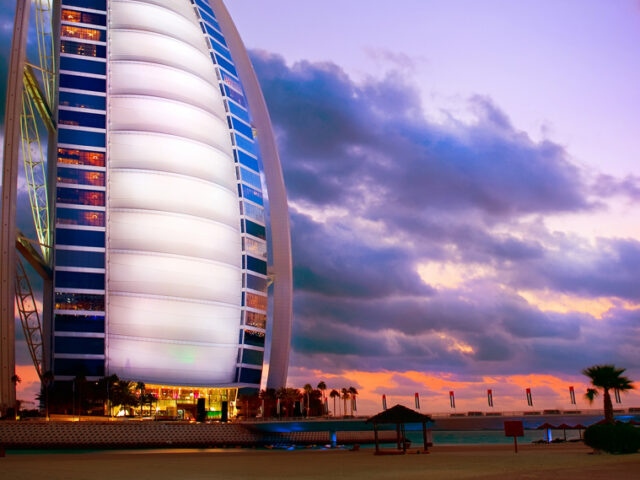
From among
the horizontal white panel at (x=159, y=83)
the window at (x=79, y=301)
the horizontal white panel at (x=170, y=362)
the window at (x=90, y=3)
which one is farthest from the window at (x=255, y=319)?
the window at (x=90, y=3)

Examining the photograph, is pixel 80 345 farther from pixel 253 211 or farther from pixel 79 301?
pixel 253 211

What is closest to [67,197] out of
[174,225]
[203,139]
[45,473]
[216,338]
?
[174,225]

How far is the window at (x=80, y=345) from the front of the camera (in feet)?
324

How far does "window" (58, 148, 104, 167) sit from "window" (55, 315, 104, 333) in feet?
77.5

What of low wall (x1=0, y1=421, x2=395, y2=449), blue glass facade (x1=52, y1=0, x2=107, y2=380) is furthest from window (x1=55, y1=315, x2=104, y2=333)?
low wall (x1=0, y1=421, x2=395, y2=449)

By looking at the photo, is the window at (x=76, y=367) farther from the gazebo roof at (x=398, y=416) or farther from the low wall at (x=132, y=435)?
the gazebo roof at (x=398, y=416)

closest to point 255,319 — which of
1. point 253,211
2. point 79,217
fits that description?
point 253,211

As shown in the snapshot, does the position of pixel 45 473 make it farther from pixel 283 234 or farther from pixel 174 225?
pixel 283 234

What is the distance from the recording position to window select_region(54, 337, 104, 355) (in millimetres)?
98875

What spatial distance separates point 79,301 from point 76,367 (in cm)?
943

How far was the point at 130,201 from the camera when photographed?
106m

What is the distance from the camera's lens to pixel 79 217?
10350 cm

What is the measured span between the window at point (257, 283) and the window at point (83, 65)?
41.7m

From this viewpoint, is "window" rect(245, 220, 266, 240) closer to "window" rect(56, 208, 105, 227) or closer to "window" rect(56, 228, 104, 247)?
"window" rect(56, 208, 105, 227)
